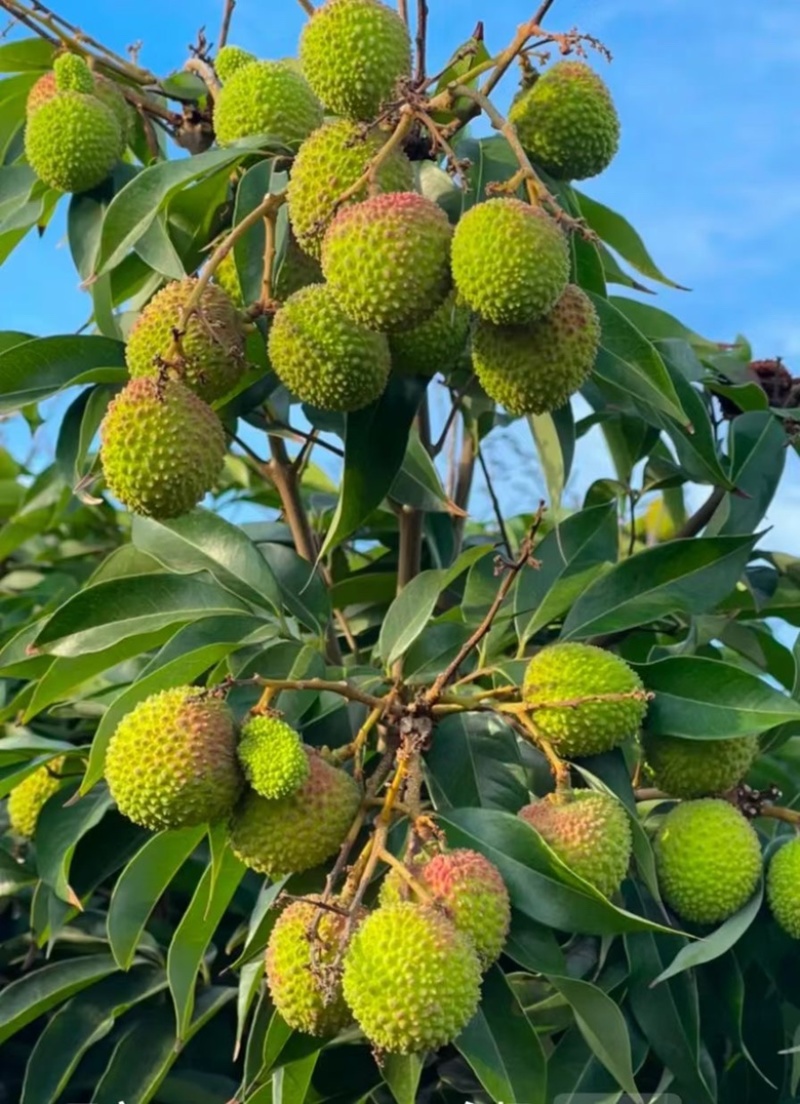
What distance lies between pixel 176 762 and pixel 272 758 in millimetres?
71

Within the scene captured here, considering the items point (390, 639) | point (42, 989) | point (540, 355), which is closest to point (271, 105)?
point (540, 355)

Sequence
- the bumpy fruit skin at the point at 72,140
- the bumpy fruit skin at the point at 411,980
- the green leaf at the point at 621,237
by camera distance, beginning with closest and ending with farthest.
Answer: the bumpy fruit skin at the point at 411,980, the bumpy fruit skin at the point at 72,140, the green leaf at the point at 621,237

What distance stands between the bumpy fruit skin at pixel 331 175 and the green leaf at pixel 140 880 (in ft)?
1.82

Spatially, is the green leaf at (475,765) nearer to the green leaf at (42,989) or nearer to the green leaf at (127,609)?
the green leaf at (127,609)

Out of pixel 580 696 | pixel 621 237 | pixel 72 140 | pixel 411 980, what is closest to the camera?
pixel 411 980

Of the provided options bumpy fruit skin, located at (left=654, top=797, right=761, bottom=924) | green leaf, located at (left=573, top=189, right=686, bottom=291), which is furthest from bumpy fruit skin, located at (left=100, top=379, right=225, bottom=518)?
green leaf, located at (left=573, top=189, right=686, bottom=291)

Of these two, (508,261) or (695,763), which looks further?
(695,763)

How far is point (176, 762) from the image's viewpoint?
3.35 ft

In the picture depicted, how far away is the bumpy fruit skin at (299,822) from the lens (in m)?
1.05

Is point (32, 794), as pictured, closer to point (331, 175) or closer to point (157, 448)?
point (157, 448)

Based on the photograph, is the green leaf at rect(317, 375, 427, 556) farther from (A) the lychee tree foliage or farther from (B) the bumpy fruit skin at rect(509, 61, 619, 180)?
(B) the bumpy fruit skin at rect(509, 61, 619, 180)

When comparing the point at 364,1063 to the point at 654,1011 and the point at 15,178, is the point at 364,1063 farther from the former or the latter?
the point at 15,178

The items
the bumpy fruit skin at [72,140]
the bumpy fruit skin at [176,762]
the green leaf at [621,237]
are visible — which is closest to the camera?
the bumpy fruit skin at [176,762]

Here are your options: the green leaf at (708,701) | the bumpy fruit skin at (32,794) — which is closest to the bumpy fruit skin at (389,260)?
the green leaf at (708,701)
